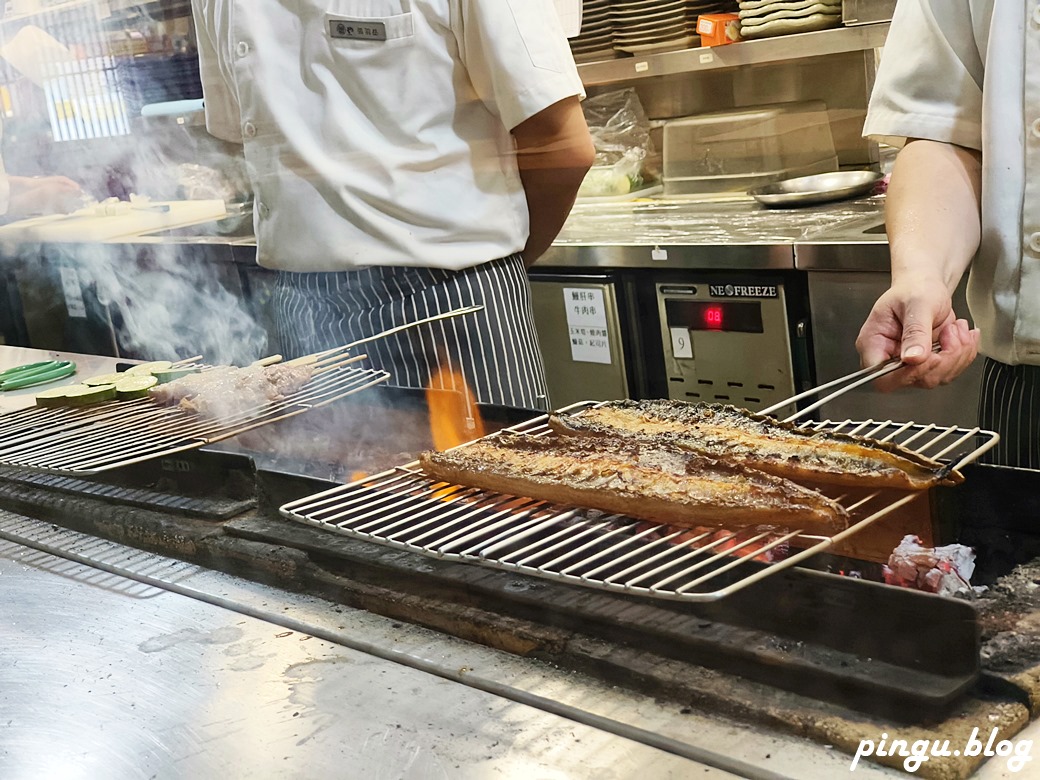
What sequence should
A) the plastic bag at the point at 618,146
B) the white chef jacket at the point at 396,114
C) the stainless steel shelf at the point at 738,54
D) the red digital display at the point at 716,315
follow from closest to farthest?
the white chef jacket at the point at 396,114 < the red digital display at the point at 716,315 < the stainless steel shelf at the point at 738,54 < the plastic bag at the point at 618,146

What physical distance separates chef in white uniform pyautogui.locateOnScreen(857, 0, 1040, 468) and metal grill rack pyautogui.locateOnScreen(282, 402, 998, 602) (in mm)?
354

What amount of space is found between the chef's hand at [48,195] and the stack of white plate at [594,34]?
180cm

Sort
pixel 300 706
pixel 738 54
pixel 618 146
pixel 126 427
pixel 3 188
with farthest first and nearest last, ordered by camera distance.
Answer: pixel 618 146
pixel 3 188
pixel 738 54
pixel 126 427
pixel 300 706

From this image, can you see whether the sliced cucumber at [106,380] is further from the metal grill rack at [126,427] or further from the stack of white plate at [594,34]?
the stack of white plate at [594,34]

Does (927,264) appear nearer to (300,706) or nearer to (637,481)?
(637,481)

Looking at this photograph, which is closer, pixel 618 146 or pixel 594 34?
pixel 594 34

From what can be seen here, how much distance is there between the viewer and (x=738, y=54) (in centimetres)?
339

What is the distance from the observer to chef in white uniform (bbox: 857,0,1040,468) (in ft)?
5.15

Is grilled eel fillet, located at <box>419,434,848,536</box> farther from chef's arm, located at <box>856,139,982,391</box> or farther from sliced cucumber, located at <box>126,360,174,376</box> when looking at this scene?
sliced cucumber, located at <box>126,360,174,376</box>

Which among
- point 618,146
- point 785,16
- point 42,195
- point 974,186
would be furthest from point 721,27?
point 42,195

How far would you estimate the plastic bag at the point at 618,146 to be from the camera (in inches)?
148

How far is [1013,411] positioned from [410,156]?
4.50 ft

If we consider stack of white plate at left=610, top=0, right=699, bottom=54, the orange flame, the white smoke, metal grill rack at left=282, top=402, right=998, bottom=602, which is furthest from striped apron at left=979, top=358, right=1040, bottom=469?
the white smoke

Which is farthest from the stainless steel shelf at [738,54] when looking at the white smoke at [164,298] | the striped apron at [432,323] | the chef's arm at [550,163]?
the white smoke at [164,298]
